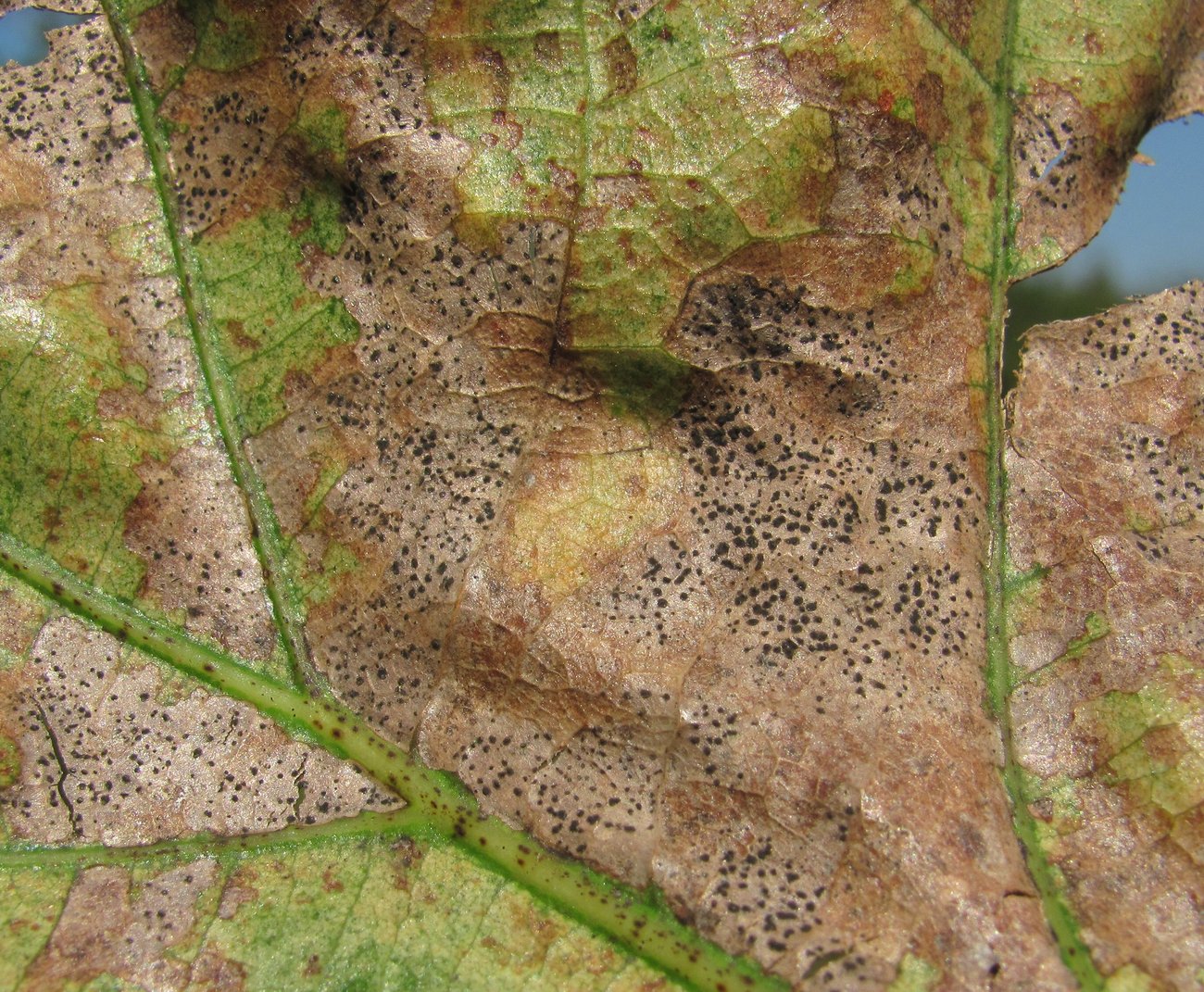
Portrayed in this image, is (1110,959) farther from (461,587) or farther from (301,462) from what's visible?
(301,462)

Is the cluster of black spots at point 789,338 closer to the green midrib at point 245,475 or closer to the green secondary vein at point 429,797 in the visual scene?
the green midrib at point 245,475

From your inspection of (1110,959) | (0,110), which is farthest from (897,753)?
(0,110)

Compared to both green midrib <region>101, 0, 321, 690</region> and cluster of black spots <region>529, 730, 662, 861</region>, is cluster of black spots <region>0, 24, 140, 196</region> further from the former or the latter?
cluster of black spots <region>529, 730, 662, 861</region>

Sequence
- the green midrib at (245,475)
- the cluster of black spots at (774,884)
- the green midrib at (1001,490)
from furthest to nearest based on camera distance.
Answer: the green midrib at (245,475) < the green midrib at (1001,490) < the cluster of black spots at (774,884)

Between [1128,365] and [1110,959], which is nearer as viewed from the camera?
[1110,959]

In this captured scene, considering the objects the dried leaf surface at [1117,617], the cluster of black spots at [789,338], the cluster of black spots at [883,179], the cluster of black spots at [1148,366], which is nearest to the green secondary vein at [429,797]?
the dried leaf surface at [1117,617]

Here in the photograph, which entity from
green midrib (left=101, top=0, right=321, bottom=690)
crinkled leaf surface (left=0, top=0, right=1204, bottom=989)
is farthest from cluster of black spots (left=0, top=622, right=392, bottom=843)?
green midrib (left=101, top=0, right=321, bottom=690)
